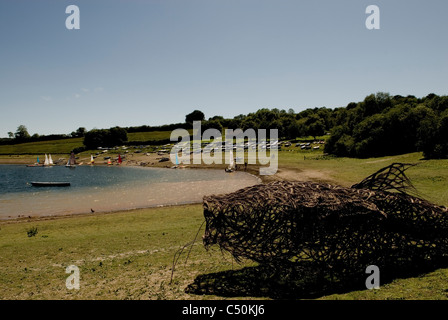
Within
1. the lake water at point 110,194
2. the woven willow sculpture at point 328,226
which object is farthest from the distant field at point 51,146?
the woven willow sculpture at point 328,226

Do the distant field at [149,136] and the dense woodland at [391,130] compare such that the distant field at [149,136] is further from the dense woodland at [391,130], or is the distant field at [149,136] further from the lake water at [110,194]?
the dense woodland at [391,130]

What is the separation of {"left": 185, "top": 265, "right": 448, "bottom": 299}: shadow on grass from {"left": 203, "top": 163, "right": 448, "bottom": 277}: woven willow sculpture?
50 cm

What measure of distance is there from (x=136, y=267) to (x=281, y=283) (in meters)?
8.91

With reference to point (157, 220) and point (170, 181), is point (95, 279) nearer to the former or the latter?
point (157, 220)

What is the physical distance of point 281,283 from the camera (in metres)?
12.9

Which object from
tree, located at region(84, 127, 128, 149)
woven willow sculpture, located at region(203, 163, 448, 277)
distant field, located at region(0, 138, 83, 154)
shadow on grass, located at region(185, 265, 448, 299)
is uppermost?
tree, located at region(84, 127, 128, 149)

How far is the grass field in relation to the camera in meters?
12.1

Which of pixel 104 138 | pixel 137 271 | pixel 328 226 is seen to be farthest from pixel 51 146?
pixel 328 226

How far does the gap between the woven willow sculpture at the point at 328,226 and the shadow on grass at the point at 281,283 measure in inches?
19.7

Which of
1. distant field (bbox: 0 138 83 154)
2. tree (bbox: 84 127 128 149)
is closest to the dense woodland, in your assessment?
tree (bbox: 84 127 128 149)

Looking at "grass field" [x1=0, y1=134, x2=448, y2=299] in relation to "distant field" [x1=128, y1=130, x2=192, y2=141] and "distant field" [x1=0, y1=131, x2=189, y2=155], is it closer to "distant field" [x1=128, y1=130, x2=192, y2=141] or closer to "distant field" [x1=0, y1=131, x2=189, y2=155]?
"distant field" [x1=128, y1=130, x2=192, y2=141]

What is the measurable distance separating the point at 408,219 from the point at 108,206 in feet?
132
